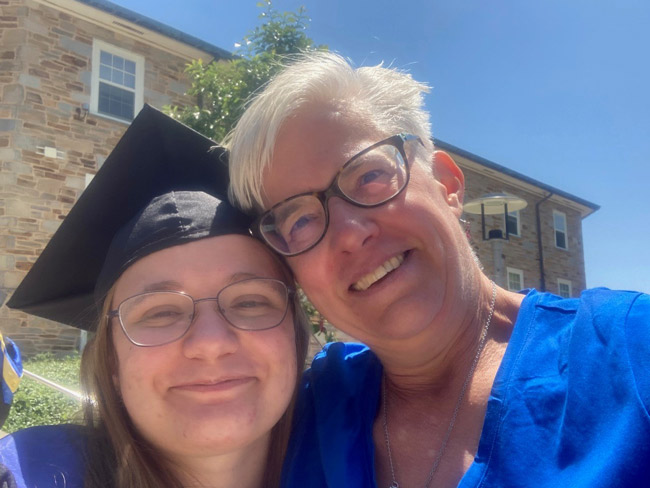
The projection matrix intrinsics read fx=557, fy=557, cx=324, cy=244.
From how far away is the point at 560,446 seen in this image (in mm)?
1225

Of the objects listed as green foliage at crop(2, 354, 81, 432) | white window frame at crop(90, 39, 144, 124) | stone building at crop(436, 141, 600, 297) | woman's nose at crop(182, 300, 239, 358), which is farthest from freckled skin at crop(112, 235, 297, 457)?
→ stone building at crop(436, 141, 600, 297)

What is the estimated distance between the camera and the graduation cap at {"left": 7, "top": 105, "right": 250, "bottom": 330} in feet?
5.95

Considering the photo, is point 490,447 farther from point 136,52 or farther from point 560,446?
point 136,52

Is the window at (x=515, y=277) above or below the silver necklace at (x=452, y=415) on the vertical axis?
above

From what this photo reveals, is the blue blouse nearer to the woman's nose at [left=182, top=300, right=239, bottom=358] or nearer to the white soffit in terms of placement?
the woman's nose at [left=182, top=300, right=239, bottom=358]

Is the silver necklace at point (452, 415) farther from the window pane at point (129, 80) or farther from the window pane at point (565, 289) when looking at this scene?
the window pane at point (565, 289)

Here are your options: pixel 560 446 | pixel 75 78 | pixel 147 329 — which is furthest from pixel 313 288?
pixel 75 78

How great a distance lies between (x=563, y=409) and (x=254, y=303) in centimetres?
91

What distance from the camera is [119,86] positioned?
398 inches

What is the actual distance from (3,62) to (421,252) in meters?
9.67

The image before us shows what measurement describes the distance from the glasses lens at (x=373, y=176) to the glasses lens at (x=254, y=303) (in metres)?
0.38

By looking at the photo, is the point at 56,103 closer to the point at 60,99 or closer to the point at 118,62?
the point at 60,99

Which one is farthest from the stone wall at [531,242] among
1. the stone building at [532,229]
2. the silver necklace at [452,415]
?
the silver necklace at [452,415]

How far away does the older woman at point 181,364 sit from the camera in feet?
5.12
